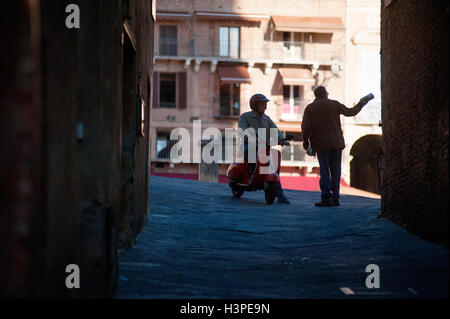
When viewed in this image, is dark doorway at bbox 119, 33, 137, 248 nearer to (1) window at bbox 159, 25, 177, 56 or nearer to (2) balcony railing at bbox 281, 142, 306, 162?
(2) balcony railing at bbox 281, 142, 306, 162

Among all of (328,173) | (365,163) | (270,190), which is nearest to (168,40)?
(365,163)

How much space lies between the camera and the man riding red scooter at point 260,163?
11.0 m

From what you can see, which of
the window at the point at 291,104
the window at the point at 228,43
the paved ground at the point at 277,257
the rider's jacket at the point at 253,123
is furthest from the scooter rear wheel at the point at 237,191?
the window at the point at 228,43

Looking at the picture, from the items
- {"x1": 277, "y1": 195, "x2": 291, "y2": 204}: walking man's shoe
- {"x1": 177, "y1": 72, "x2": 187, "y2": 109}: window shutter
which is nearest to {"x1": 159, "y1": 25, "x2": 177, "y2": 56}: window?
{"x1": 177, "y1": 72, "x2": 187, "y2": 109}: window shutter

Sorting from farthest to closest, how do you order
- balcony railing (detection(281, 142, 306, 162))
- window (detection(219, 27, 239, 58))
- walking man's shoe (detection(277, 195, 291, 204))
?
window (detection(219, 27, 239, 58)) → balcony railing (detection(281, 142, 306, 162)) → walking man's shoe (detection(277, 195, 291, 204))

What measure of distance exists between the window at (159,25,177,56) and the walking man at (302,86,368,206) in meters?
23.3

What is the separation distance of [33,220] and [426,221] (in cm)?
423

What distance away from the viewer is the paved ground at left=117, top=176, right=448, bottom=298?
4.45 m

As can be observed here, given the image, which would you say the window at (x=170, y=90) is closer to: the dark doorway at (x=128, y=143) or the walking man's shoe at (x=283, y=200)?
the walking man's shoe at (x=283, y=200)

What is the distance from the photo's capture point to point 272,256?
5949 mm

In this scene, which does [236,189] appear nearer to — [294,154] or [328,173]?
[328,173]

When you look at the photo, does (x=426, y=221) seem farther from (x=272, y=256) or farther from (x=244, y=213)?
(x=244, y=213)

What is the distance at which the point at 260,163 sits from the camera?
11.0 m

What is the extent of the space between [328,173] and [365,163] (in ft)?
76.0
